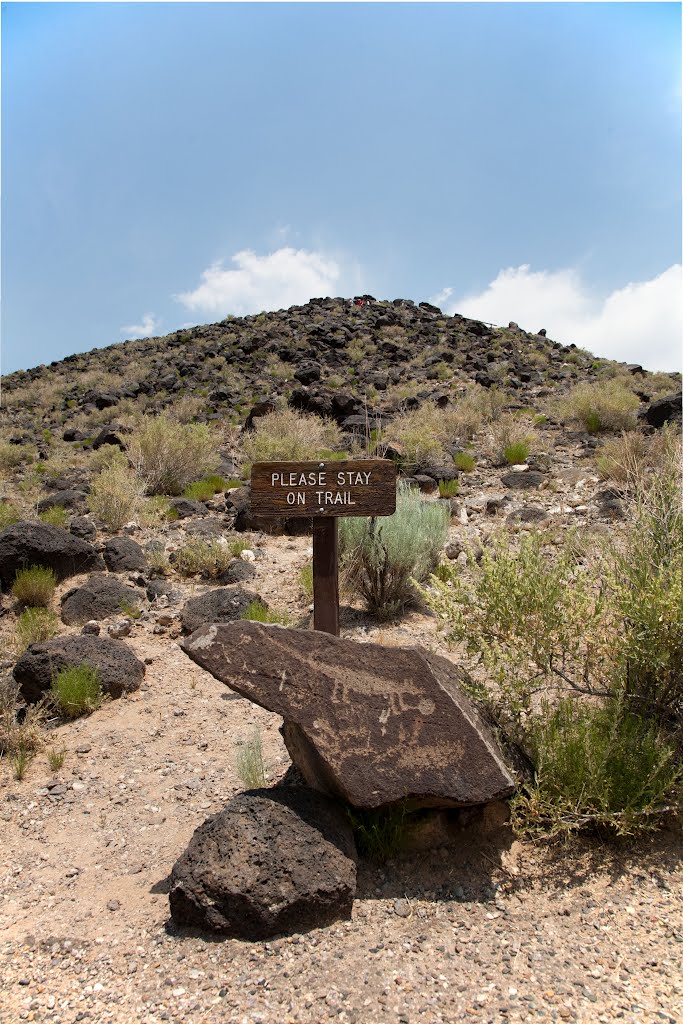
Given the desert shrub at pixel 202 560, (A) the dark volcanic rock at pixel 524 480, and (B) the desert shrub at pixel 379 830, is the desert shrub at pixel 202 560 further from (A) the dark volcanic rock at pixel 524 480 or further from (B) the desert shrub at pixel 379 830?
(A) the dark volcanic rock at pixel 524 480

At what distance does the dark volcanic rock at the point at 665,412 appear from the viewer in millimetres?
13203

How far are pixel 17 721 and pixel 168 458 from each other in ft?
26.6

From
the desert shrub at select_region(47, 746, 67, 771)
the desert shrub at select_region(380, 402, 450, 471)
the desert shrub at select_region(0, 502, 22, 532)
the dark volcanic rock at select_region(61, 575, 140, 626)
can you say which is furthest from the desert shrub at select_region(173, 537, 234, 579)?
the desert shrub at select_region(380, 402, 450, 471)

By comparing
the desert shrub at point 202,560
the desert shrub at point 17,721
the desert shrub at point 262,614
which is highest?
the desert shrub at point 202,560

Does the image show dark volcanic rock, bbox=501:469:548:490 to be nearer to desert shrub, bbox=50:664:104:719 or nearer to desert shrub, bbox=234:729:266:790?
desert shrub, bbox=50:664:104:719

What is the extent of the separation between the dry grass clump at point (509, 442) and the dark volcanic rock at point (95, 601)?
772cm

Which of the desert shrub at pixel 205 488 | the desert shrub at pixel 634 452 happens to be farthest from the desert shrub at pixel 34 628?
the desert shrub at pixel 634 452

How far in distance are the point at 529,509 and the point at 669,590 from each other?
19.7 feet

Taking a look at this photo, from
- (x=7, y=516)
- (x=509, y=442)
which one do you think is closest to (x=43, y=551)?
(x=7, y=516)

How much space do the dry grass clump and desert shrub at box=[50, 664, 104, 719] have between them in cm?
913

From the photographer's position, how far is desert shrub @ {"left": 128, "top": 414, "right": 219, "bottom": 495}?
1240 cm

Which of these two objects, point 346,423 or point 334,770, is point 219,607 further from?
point 346,423

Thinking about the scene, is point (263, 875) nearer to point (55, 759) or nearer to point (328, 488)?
point (55, 759)

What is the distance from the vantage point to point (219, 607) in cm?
663
